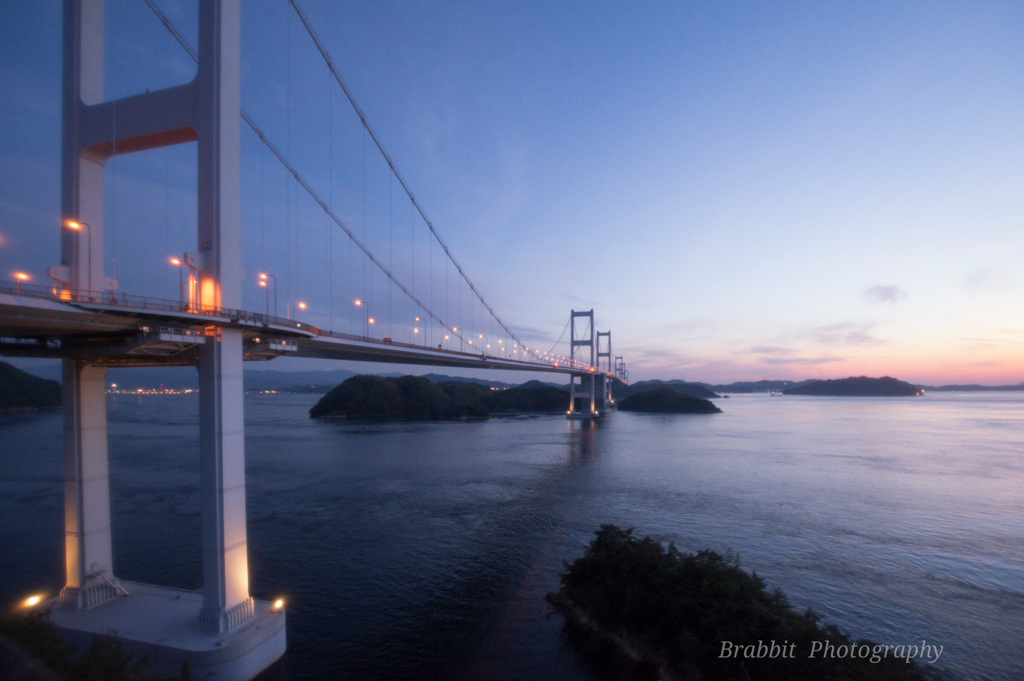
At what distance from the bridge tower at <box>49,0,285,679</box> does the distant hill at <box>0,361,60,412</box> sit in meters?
52.8

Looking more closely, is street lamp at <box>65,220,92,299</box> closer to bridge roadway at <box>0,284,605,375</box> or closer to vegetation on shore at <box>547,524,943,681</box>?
bridge roadway at <box>0,284,605,375</box>

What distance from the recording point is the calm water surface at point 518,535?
631 cm

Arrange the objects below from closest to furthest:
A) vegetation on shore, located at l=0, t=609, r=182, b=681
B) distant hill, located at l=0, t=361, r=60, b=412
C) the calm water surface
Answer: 1. vegetation on shore, located at l=0, t=609, r=182, b=681
2. the calm water surface
3. distant hill, located at l=0, t=361, r=60, b=412

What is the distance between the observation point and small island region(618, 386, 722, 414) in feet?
173

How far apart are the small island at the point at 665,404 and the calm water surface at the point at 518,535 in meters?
29.5

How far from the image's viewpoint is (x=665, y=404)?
5297 cm

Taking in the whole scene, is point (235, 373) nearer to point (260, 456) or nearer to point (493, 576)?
point (493, 576)

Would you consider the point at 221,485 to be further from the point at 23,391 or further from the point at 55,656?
the point at 23,391

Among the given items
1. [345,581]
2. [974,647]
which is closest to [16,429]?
[345,581]

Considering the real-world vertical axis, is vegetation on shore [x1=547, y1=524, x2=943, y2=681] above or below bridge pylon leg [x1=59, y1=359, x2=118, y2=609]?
below

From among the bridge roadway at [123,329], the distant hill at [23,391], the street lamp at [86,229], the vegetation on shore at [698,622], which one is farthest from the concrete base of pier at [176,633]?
the distant hill at [23,391]

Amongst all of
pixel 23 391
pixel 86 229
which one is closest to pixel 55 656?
pixel 86 229

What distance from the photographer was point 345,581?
7984 mm

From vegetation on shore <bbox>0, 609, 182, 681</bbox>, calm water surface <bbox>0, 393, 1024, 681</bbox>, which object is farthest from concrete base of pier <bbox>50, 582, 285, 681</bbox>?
calm water surface <bbox>0, 393, 1024, 681</bbox>
